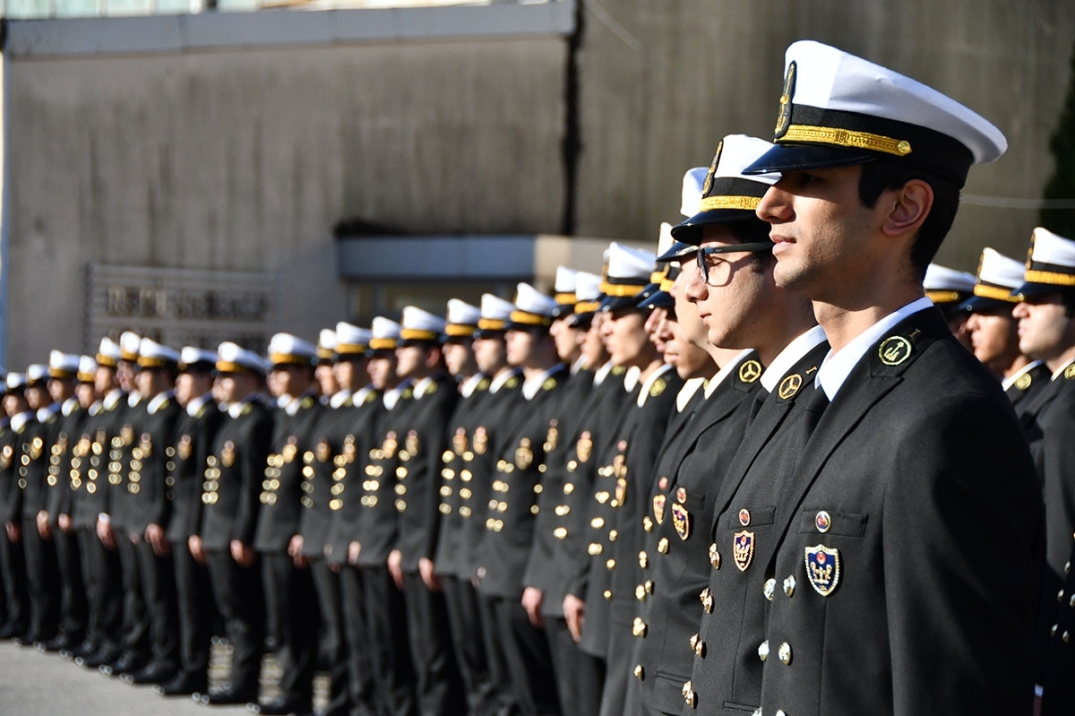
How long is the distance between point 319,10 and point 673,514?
1325 cm

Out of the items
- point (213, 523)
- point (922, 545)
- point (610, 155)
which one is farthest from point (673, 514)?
point (610, 155)

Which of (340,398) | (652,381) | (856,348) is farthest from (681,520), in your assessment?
(340,398)

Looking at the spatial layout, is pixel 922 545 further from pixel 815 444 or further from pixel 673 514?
pixel 673 514

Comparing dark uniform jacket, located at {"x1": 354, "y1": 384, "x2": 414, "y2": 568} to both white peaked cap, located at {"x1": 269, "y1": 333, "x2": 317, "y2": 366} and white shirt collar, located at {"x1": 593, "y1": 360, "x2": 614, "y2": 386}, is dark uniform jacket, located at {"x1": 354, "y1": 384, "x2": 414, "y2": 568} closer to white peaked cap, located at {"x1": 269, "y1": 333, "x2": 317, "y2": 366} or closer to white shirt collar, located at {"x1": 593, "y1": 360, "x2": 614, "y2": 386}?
white peaked cap, located at {"x1": 269, "y1": 333, "x2": 317, "y2": 366}

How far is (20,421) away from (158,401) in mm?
2746

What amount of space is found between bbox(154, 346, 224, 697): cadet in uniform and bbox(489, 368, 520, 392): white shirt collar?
10.4 feet

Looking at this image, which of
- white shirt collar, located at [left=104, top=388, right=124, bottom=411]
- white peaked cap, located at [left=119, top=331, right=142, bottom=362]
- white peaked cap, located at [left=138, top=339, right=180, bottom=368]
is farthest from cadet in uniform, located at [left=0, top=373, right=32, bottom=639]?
white peaked cap, located at [left=138, top=339, right=180, bottom=368]

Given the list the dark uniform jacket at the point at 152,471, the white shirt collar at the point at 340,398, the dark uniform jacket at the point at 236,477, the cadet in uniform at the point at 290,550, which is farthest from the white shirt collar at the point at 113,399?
the white shirt collar at the point at 340,398

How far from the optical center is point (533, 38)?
15664 millimetres

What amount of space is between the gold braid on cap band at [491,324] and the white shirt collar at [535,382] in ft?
1.46

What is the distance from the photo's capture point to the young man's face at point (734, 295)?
131 inches

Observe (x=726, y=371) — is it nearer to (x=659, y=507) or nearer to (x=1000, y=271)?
(x=659, y=507)

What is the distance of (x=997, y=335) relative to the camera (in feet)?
18.7

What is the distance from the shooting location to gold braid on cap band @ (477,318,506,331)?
768cm
